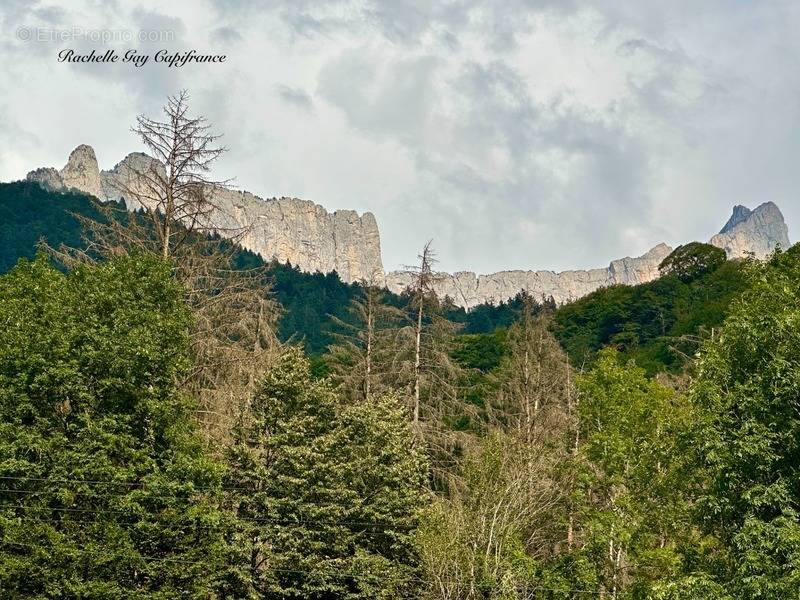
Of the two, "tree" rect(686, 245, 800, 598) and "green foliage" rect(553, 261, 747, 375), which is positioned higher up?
"green foliage" rect(553, 261, 747, 375)

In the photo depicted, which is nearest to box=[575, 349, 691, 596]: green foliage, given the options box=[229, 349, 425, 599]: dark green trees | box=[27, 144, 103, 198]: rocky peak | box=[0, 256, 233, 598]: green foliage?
box=[229, 349, 425, 599]: dark green trees

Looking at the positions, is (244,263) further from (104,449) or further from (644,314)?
(104,449)

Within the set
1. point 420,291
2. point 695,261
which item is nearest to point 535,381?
point 420,291

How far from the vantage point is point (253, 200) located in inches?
6275

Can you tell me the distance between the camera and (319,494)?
21.1 m

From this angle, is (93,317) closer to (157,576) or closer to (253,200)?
(157,576)

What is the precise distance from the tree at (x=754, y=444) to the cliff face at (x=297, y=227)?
118132mm

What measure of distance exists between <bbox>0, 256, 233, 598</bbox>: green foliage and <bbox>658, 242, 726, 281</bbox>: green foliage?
47276mm

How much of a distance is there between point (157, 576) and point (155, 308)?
605cm

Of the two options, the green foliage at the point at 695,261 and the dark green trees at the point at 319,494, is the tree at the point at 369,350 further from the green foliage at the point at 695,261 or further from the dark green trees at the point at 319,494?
the green foliage at the point at 695,261

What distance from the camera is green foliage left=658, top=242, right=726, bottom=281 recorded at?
193 feet

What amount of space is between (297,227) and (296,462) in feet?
471

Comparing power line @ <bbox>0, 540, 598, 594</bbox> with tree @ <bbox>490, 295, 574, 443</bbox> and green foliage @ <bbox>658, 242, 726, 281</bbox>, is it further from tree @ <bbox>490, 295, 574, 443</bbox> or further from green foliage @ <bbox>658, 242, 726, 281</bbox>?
green foliage @ <bbox>658, 242, 726, 281</bbox>

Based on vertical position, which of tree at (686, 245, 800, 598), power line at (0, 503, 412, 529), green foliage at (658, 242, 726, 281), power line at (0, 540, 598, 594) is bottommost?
power line at (0, 540, 598, 594)
